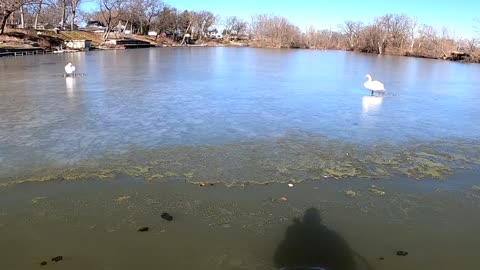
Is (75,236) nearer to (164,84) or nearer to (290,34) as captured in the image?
(164,84)

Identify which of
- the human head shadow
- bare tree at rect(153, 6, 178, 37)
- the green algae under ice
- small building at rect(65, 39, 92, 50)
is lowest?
the human head shadow

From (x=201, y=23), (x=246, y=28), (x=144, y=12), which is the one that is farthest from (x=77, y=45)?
(x=246, y=28)

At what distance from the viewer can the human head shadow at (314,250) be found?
3.18 meters

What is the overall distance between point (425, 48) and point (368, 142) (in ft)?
145

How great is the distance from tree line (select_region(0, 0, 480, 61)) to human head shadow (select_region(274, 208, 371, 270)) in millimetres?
35204

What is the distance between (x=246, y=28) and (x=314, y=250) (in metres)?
105

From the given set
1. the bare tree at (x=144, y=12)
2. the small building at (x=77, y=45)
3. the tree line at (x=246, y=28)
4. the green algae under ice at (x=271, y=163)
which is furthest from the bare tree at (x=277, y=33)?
the green algae under ice at (x=271, y=163)

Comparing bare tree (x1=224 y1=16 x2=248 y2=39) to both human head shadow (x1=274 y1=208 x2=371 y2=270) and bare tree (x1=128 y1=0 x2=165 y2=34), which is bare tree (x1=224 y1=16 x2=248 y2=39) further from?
human head shadow (x1=274 y1=208 x2=371 y2=270)

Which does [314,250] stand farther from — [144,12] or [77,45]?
[144,12]

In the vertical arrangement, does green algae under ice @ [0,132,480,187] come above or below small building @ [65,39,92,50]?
below

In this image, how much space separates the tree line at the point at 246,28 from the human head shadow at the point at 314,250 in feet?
115

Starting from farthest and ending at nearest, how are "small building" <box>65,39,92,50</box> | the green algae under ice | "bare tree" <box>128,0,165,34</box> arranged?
"bare tree" <box>128,0,165,34</box> < "small building" <box>65,39,92,50</box> < the green algae under ice

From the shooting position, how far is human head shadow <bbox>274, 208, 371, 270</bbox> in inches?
125

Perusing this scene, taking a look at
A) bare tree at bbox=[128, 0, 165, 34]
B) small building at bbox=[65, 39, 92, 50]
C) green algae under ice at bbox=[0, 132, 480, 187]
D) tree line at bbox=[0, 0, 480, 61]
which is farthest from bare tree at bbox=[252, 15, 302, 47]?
green algae under ice at bbox=[0, 132, 480, 187]
